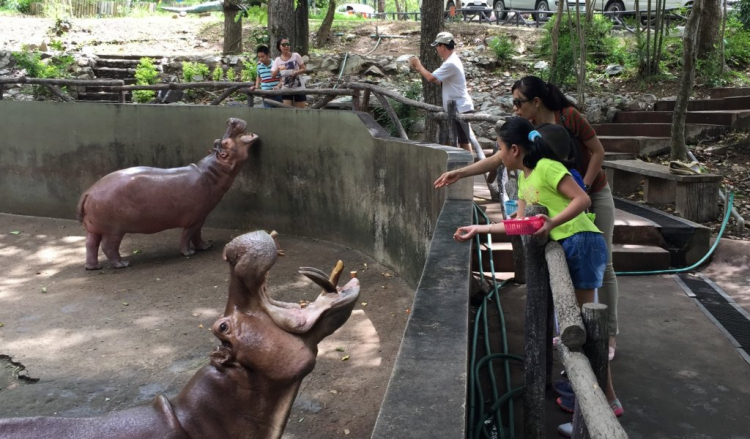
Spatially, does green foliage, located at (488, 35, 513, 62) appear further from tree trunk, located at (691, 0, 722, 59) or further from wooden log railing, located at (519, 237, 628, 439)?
wooden log railing, located at (519, 237, 628, 439)

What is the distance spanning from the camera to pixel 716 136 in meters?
Result: 10.5

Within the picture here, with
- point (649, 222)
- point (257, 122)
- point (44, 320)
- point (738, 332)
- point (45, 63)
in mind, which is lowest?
point (44, 320)

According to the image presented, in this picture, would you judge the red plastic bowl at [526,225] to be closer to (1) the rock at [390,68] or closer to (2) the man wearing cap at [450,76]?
(2) the man wearing cap at [450,76]

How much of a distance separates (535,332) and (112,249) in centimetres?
582

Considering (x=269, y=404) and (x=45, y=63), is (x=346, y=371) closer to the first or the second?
(x=269, y=404)

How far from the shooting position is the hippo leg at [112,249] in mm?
7895

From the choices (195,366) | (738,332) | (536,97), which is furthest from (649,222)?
(195,366)

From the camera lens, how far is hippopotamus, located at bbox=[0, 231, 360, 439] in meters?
1.97

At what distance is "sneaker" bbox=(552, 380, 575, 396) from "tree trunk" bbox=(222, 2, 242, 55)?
1512 cm

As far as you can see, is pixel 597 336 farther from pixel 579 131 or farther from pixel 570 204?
pixel 579 131

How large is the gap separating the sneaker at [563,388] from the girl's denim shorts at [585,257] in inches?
21.7

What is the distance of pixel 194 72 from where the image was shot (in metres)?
15.1

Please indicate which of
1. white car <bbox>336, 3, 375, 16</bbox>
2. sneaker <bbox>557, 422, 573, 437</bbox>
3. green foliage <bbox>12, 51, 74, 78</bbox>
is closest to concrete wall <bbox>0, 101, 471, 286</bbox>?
sneaker <bbox>557, 422, 573, 437</bbox>

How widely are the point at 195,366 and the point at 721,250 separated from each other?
175 inches
